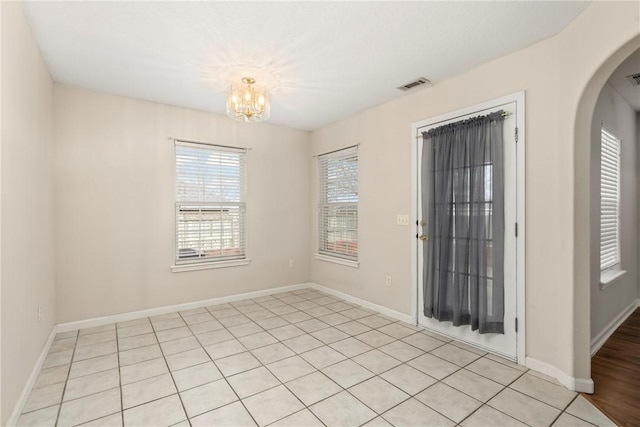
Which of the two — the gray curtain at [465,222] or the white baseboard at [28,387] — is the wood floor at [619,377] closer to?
the gray curtain at [465,222]

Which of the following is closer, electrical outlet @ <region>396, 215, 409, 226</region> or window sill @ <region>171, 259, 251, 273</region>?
electrical outlet @ <region>396, 215, 409, 226</region>

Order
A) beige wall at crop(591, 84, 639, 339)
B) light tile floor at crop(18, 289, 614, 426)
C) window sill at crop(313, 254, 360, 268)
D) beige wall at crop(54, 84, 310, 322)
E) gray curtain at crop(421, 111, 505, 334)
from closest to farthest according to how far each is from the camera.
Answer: light tile floor at crop(18, 289, 614, 426), gray curtain at crop(421, 111, 505, 334), beige wall at crop(591, 84, 639, 339), beige wall at crop(54, 84, 310, 322), window sill at crop(313, 254, 360, 268)

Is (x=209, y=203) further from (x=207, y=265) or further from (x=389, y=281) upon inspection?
(x=389, y=281)

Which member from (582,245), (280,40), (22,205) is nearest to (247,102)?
(280,40)

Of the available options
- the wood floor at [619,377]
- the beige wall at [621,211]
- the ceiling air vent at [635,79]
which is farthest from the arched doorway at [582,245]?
the ceiling air vent at [635,79]

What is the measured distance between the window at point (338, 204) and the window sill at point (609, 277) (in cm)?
258

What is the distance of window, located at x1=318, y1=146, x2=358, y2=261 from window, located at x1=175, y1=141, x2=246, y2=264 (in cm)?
125

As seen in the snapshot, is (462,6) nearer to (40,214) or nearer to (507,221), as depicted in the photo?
(507,221)

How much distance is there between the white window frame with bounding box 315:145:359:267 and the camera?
434 centimetres

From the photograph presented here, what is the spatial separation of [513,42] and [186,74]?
2.87m

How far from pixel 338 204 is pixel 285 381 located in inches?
109

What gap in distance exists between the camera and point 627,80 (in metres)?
3.01

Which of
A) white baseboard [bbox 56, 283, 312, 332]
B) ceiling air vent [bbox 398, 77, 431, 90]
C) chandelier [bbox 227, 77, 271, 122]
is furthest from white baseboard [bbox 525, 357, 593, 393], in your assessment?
white baseboard [bbox 56, 283, 312, 332]

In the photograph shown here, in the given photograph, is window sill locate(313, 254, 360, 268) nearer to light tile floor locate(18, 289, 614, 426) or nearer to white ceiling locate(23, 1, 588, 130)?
light tile floor locate(18, 289, 614, 426)
